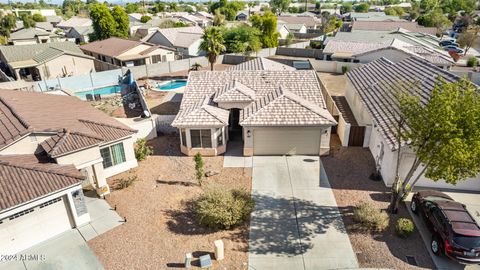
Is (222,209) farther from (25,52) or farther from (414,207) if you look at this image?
(25,52)

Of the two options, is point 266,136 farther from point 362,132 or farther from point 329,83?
point 329,83

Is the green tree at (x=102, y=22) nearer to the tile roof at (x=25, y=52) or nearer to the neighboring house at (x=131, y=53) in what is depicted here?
the neighboring house at (x=131, y=53)

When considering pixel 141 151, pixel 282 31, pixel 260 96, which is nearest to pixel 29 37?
pixel 282 31

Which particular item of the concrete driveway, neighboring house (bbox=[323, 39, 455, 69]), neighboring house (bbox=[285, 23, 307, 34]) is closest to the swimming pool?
neighboring house (bbox=[323, 39, 455, 69])

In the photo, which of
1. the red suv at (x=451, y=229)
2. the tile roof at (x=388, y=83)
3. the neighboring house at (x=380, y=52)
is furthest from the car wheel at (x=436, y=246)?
the neighboring house at (x=380, y=52)

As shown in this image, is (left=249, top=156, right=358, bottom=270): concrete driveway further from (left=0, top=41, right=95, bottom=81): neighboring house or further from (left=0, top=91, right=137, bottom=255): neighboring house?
(left=0, top=41, right=95, bottom=81): neighboring house

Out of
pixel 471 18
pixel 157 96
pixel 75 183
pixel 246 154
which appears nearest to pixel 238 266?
pixel 75 183
